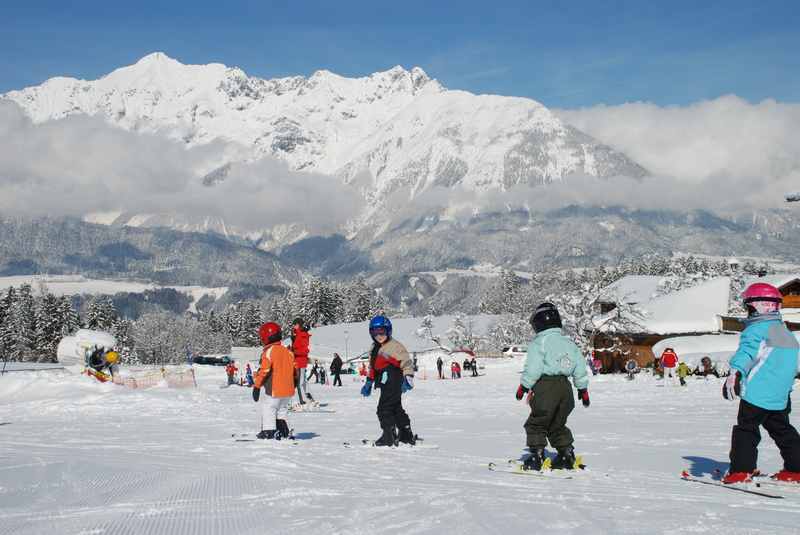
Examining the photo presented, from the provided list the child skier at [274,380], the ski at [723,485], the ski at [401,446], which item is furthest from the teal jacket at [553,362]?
the child skier at [274,380]

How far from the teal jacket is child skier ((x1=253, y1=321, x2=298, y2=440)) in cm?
407

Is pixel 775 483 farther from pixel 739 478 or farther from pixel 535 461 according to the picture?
pixel 535 461

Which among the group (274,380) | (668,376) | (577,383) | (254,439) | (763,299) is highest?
(763,299)

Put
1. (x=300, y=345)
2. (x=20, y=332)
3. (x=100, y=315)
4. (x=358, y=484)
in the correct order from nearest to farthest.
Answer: (x=358, y=484) < (x=300, y=345) < (x=20, y=332) < (x=100, y=315)

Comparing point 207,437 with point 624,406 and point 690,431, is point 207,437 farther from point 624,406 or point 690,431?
point 624,406

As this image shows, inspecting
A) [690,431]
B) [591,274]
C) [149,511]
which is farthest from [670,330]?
[591,274]

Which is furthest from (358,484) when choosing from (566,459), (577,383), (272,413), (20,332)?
(20,332)

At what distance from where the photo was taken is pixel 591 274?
6531 inches

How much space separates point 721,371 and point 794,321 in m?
22.9

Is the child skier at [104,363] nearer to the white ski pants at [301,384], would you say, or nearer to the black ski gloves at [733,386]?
the white ski pants at [301,384]

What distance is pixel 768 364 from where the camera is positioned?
675 cm

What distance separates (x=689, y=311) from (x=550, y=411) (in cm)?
5324

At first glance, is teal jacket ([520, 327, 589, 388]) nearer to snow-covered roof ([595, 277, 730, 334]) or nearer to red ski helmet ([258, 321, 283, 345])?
red ski helmet ([258, 321, 283, 345])

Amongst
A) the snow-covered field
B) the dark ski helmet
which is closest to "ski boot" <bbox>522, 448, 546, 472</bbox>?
the snow-covered field
